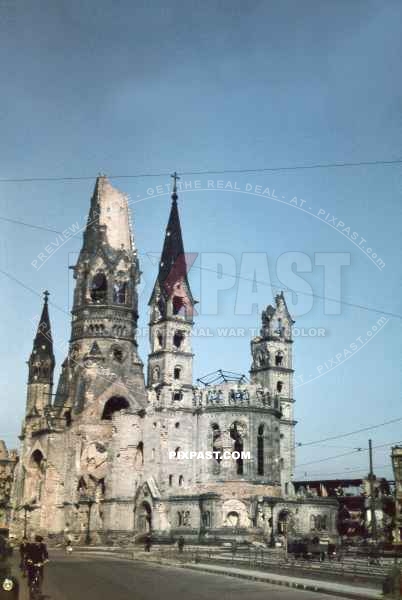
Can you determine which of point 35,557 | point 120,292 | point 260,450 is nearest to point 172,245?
point 120,292

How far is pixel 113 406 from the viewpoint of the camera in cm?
7275

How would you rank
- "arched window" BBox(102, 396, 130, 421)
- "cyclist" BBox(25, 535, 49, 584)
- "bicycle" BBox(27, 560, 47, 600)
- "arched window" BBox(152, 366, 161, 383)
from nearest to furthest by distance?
"bicycle" BBox(27, 560, 47, 600), "cyclist" BBox(25, 535, 49, 584), "arched window" BBox(152, 366, 161, 383), "arched window" BBox(102, 396, 130, 421)

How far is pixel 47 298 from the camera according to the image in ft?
269

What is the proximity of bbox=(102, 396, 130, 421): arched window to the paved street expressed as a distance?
4180 cm

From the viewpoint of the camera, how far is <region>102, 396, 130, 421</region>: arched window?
7169cm

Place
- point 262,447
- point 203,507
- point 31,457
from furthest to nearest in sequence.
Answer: point 31,457
point 262,447
point 203,507

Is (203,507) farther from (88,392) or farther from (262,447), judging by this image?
(88,392)

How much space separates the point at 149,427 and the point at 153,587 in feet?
143

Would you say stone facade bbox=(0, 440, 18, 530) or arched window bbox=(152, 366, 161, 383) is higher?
arched window bbox=(152, 366, 161, 383)

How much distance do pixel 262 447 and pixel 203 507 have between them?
7.84m

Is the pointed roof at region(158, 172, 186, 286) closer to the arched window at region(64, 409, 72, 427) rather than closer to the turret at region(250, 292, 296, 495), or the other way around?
the turret at region(250, 292, 296, 495)

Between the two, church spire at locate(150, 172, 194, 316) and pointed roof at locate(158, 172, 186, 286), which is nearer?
church spire at locate(150, 172, 194, 316)

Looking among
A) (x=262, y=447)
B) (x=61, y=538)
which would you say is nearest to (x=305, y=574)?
(x=262, y=447)

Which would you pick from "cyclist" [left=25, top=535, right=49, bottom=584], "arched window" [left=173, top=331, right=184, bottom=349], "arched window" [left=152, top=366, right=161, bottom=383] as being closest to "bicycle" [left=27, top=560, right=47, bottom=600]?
"cyclist" [left=25, top=535, right=49, bottom=584]
